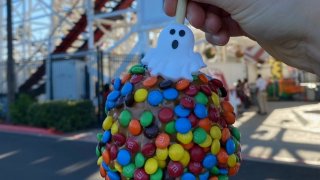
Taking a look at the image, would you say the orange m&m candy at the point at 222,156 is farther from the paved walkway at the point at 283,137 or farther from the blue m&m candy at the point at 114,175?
the paved walkway at the point at 283,137

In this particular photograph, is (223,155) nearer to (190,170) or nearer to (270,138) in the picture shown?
(190,170)

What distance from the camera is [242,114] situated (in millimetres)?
18219

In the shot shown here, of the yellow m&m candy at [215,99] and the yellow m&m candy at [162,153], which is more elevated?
the yellow m&m candy at [215,99]

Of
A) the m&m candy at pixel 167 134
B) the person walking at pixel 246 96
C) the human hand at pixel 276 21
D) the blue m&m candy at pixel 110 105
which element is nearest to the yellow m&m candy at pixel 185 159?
the m&m candy at pixel 167 134

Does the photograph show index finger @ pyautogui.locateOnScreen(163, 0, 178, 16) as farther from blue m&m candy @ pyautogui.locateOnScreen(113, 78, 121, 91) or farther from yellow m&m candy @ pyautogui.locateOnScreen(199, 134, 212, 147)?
yellow m&m candy @ pyautogui.locateOnScreen(199, 134, 212, 147)

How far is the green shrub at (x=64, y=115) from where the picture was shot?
1441 centimetres

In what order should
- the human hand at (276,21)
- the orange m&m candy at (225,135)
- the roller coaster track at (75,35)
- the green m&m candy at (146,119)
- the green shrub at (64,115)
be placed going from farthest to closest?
1. the roller coaster track at (75,35)
2. the green shrub at (64,115)
3. the orange m&m candy at (225,135)
4. the green m&m candy at (146,119)
5. the human hand at (276,21)

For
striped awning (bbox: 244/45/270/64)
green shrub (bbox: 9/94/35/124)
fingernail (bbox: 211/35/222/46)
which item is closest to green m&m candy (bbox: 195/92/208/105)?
fingernail (bbox: 211/35/222/46)

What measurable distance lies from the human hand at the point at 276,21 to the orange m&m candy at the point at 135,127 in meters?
0.60

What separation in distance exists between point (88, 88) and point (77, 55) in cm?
168

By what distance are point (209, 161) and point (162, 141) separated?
0.74ft

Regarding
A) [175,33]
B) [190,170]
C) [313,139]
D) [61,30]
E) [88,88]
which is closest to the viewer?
[190,170]

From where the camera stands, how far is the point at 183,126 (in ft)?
6.11

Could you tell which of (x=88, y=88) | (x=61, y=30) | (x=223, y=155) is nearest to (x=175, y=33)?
(x=223, y=155)
